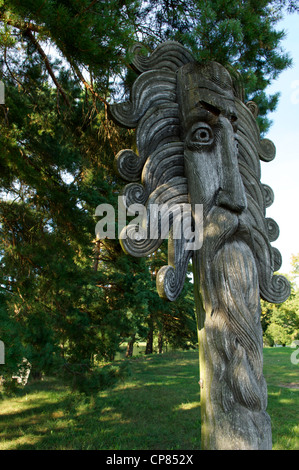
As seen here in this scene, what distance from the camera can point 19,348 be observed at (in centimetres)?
256

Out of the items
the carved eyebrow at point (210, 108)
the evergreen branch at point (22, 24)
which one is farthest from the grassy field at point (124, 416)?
the evergreen branch at point (22, 24)

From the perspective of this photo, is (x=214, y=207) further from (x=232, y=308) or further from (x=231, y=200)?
(x=232, y=308)

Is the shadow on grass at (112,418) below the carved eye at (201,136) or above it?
below

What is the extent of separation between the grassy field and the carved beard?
131 inches

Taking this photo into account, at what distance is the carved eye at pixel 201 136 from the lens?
2244 millimetres

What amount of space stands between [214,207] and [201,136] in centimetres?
50

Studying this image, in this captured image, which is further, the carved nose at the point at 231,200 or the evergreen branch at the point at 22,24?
the evergreen branch at the point at 22,24

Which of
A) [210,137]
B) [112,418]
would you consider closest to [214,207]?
[210,137]

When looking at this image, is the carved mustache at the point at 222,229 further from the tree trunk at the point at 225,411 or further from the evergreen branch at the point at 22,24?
the evergreen branch at the point at 22,24

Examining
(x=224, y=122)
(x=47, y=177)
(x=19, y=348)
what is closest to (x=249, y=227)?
(x=224, y=122)

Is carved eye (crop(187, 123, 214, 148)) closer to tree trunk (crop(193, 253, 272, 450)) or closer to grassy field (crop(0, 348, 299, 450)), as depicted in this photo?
tree trunk (crop(193, 253, 272, 450))

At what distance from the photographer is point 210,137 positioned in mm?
2262

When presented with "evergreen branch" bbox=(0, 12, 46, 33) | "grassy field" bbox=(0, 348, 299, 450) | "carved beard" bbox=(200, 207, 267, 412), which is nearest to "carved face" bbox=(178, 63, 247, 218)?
"carved beard" bbox=(200, 207, 267, 412)

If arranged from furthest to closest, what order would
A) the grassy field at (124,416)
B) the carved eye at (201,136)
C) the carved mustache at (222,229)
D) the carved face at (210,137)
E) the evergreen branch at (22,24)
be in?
the grassy field at (124,416) < the evergreen branch at (22,24) < the carved eye at (201,136) < the carved face at (210,137) < the carved mustache at (222,229)
